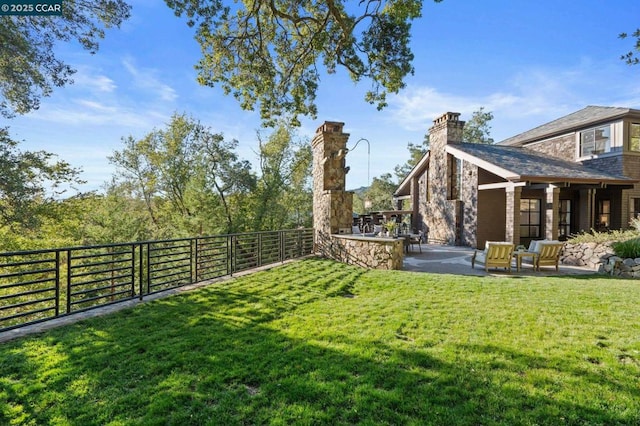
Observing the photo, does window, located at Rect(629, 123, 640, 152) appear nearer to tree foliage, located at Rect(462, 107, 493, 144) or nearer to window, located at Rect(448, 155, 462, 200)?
window, located at Rect(448, 155, 462, 200)

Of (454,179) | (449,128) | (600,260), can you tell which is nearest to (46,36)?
(449,128)

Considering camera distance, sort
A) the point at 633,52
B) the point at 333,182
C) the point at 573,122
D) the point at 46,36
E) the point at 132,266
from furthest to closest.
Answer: the point at 573,122 < the point at 333,182 < the point at 46,36 < the point at 132,266 < the point at 633,52

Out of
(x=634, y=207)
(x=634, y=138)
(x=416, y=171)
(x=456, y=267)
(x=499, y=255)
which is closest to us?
(x=499, y=255)

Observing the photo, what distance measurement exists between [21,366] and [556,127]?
62.0 ft

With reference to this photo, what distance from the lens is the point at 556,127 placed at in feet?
47.9

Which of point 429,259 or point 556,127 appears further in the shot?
point 556,127

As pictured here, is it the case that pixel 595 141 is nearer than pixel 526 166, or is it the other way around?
pixel 526 166

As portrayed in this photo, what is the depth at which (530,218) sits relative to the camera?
1363 cm

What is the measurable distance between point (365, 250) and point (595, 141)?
11.8m

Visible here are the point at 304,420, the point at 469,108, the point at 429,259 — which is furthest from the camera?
the point at 469,108

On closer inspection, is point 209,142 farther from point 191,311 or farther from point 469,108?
point 469,108

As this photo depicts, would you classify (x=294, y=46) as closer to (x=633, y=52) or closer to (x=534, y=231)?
(x=633, y=52)

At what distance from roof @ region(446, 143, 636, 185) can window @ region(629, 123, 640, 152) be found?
1461 mm

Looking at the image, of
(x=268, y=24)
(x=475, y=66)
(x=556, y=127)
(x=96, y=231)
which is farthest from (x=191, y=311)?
(x=96, y=231)
